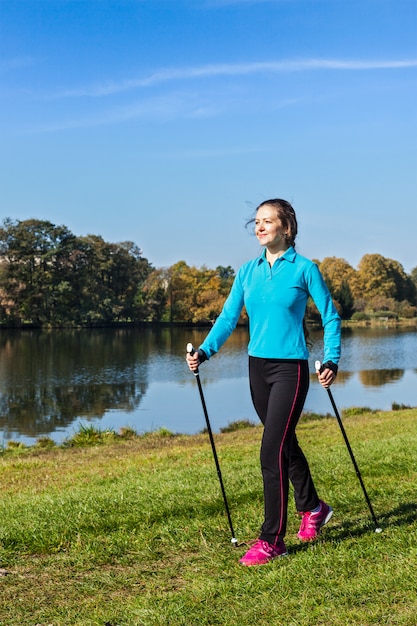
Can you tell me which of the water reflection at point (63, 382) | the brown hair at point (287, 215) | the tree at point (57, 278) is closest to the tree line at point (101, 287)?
the tree at point (57, 278)

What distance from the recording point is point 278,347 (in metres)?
4.84

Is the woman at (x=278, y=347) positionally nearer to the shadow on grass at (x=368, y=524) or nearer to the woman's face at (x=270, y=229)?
the woman's face at (x=270, y=229)

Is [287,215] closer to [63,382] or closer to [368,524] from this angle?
[368,524]

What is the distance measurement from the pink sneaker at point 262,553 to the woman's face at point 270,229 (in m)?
1.97

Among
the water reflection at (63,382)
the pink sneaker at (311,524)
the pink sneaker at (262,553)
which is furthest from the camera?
the water reflection at (63,382)

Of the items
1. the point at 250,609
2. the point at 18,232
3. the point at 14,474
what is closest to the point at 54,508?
the point at 250,609

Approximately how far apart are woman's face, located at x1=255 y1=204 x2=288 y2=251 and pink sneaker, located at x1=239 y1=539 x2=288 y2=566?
1975 millimetres

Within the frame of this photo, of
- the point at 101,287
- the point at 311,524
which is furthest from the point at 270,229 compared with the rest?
the point at 101,287

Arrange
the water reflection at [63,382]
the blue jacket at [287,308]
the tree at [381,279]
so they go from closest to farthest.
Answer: the blue jacket at [287,308]
the water reflection at [63,382]
the tree at [381,279]

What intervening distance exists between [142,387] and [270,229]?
2932 cm

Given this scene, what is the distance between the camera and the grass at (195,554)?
4055 millimetres

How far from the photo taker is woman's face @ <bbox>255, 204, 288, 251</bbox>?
497cm

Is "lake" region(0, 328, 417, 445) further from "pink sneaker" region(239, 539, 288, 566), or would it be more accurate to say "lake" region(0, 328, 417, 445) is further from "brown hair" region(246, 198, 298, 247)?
"brown hair" region(246, 198, 298, 247)

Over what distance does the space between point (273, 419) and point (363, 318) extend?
100888mm
